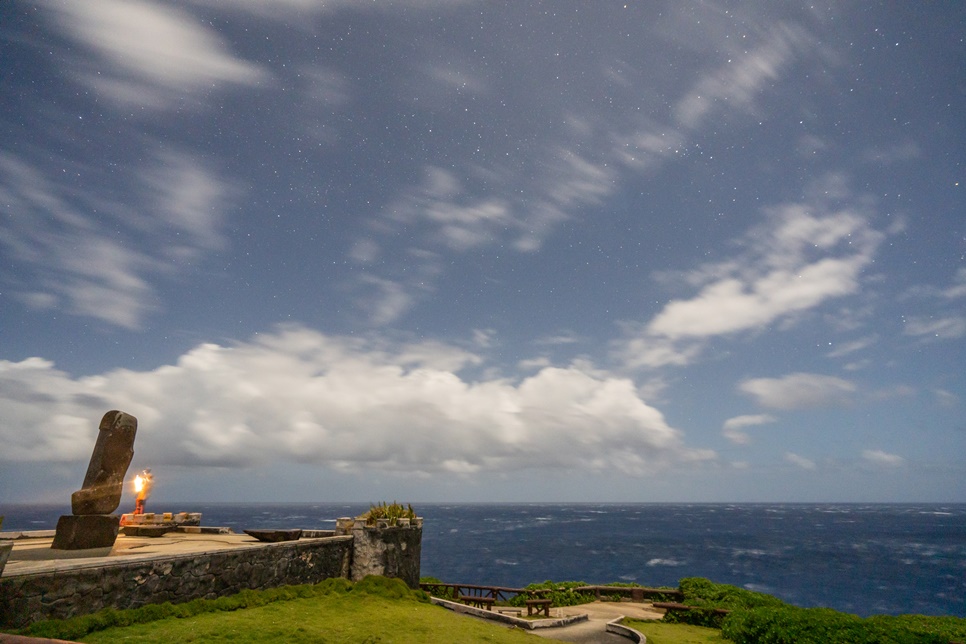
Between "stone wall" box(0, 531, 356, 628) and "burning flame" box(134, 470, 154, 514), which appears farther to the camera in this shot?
"burning flame" box(134, 470, 154, 514)

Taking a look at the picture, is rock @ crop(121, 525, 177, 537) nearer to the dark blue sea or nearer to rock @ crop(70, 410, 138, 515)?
rock @ crop(70, 410, 138, 515)

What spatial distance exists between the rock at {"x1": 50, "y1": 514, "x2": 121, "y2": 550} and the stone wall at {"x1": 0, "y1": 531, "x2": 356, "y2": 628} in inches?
124

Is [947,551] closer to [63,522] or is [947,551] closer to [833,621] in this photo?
[833,621]

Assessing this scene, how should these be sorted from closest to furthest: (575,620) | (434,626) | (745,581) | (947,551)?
(434,626) < (575,620) < (745,581) < (947,551)

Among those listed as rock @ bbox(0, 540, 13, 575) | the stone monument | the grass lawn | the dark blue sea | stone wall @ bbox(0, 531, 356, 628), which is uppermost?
the stone monument

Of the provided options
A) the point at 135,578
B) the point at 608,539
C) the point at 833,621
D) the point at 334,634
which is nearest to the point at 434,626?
the point at 334,634

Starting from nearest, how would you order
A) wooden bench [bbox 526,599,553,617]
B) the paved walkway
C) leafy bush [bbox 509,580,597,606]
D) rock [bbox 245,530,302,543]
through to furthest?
rock [bbox 245,530,302,543] < the paved walkway < wooden bench [bbox 526,599,553,617] < leafy bush [bbox 509,580,597,606]

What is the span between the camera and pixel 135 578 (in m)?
→ 11.4

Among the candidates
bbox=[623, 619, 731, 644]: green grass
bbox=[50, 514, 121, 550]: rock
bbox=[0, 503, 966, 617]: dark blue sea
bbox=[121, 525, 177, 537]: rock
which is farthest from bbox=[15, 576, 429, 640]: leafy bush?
bbox=[0, 503, 966, 617]: dark blue sea

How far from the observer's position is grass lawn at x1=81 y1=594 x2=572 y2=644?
10.1 m

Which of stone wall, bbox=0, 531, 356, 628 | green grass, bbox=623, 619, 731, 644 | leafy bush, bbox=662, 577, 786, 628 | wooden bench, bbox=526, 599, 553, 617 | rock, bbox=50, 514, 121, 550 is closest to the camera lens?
stone wall, bbox=0, 531, 356, 628

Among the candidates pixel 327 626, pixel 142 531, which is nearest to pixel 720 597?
pixel 327 626

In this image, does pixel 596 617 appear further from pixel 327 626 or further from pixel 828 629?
pixel 327 626

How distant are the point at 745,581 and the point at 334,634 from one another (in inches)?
2702
